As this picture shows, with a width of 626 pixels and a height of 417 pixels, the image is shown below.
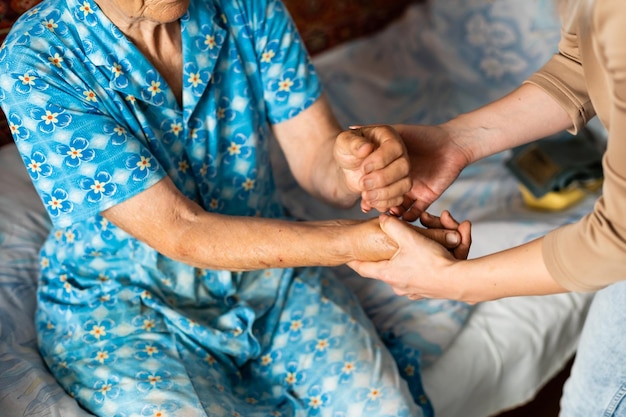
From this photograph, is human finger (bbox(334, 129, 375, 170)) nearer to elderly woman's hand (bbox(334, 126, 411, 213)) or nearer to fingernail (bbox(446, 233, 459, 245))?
elderly woman's hand (bbox(334, 126, 411, 213))

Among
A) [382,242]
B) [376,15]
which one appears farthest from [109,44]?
[376,15]

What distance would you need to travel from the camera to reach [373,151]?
1.19 meters

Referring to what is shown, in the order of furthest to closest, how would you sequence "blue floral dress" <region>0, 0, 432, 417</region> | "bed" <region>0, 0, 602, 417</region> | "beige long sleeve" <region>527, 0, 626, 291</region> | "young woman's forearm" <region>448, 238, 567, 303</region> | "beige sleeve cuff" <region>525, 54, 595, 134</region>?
"bed" <region>0, 0, 602, 417</region> → "beige sleeve cuff" <region>525, 54, 595, 134</region> → "blue floral dress" <region>0, 0, 432, 417</region> → "young woman's forearm" <region>448, 238, 567, 303</region> → "beige long sleeve" <region>527, 0, 626, 291</region>

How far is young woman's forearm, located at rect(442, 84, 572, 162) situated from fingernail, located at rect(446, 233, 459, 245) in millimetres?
251

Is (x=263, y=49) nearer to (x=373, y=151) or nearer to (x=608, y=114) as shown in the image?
(x=373, y=151)

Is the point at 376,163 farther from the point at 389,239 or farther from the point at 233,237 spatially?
the point at 233,237

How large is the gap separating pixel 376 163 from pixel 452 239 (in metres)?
0.18

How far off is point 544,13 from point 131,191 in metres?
1.55

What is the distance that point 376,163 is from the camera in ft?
3.83

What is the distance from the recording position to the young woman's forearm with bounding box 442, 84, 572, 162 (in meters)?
1.32

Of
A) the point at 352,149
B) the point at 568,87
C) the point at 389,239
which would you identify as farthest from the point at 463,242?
the point at 568,87

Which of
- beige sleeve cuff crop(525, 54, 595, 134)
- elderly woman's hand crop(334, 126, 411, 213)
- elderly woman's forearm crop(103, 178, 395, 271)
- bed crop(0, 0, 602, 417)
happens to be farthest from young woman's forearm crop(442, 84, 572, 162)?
bed crop(0, 0, 602, 417)

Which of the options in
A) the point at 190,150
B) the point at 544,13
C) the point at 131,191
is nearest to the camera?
the point at 131,191

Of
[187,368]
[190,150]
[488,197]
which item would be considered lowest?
[488,197]
